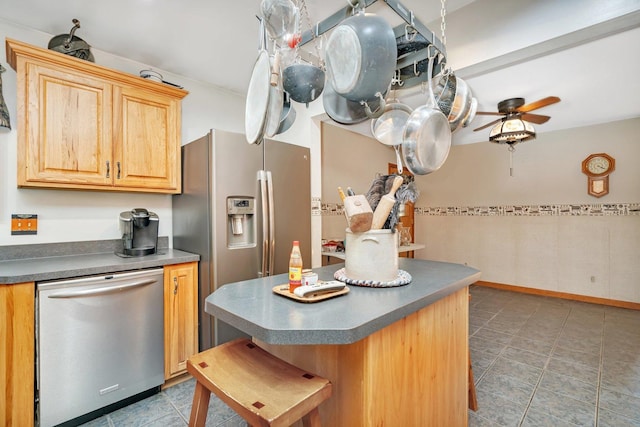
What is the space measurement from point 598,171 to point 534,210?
0.89 metres

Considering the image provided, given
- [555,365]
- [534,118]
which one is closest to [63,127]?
[555,365]

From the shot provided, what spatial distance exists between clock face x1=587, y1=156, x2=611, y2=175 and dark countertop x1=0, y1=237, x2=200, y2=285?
5.14 metres

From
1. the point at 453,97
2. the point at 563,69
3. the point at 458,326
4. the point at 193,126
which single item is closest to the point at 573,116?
the point at 563,69

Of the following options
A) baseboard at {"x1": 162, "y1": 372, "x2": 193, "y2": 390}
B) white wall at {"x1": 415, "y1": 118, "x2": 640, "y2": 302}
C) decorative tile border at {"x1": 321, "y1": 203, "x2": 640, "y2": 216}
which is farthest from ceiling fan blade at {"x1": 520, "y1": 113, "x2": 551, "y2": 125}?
baseboard at {"x1": 162, "y1": 372, "x2": 193, "y2": 390}

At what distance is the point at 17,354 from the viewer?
4.80 ft

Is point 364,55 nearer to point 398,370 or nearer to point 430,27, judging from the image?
point 398,370

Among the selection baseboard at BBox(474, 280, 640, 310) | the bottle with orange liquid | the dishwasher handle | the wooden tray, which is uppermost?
the bottle with orange liquid

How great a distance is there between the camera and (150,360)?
189 cm

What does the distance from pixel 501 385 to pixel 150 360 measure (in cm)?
247

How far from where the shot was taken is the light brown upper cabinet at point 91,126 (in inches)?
67.9

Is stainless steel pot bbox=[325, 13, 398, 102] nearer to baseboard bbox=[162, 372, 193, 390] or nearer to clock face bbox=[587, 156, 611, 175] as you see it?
baseboard bbox=[162, 372, 193, 390]

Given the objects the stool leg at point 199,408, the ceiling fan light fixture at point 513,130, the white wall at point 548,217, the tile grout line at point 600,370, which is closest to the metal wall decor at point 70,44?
the stool leg at point 199,408

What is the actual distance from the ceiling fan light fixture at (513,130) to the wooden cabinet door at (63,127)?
11.6 feet

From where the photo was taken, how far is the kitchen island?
31.4 inches
